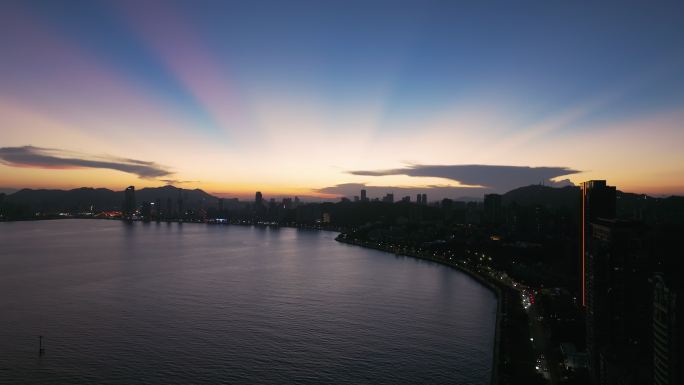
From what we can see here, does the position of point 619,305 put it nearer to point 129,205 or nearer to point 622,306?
point 622,306

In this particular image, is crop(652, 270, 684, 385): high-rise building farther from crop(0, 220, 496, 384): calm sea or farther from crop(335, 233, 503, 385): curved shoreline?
crop(0, 220, 496, 384): calm sea

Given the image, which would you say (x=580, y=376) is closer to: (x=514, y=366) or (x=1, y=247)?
(x=514, y=366)

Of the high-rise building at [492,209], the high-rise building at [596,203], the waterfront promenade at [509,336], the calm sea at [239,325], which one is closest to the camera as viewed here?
the waterfront promenade at [509,336]

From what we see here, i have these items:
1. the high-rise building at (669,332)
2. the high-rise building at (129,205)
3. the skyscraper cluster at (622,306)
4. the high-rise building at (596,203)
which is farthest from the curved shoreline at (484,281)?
the high-rise building at (129,205)

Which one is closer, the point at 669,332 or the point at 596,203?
the point at 669,332

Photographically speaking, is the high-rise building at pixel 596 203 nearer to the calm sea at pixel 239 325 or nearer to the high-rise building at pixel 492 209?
the calm sea at pixel 239 325

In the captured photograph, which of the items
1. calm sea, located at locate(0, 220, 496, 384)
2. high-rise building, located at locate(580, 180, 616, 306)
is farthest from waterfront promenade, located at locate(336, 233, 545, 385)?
high-rise building, located at locate(580, 180, 616, 306)

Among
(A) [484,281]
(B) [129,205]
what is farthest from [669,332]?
(B) [129,205]

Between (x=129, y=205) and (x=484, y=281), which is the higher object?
(x=129, y=205)

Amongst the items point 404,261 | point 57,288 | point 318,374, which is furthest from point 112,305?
point 404,261

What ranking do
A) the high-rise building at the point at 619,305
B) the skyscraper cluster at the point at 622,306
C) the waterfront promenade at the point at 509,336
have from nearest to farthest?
the skyscraper cluster at the point at 622,306
the high-rise building at the point at 619,305
the waterfront promenade at the point at 509,336
